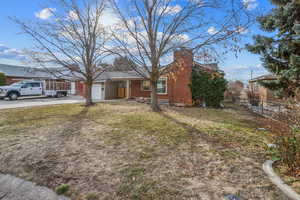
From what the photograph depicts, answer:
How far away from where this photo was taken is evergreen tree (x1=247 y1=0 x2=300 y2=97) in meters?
6.96

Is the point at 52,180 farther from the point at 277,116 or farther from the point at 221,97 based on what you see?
the point at 221,97

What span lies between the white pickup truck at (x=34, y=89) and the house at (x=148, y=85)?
3.69 meters

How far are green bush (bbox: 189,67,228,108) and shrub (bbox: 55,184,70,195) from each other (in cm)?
1310

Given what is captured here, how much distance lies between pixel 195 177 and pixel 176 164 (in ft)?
1.93

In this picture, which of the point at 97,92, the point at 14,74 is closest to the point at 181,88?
the point at 97,92

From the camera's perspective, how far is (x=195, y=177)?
121 inches

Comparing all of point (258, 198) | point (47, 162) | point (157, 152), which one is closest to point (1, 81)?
point (47, 162)

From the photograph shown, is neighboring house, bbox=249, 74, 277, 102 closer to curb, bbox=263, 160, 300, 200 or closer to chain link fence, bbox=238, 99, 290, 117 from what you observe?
chain link fence, bbox=238, 99, 290, 117

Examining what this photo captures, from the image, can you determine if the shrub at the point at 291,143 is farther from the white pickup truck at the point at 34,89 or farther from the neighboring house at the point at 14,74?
the neighboring house at the point at 14,74

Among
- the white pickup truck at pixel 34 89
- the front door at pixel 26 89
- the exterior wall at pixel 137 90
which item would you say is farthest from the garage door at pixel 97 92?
the front door at pixel 26 89

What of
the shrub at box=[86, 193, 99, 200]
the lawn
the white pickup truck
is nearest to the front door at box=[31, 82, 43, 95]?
the white pickup truck

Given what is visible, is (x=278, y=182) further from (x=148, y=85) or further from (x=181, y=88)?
(x=148, y=85)

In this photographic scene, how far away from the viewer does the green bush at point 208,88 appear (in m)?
14.2

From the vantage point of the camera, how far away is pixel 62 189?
287 cm
